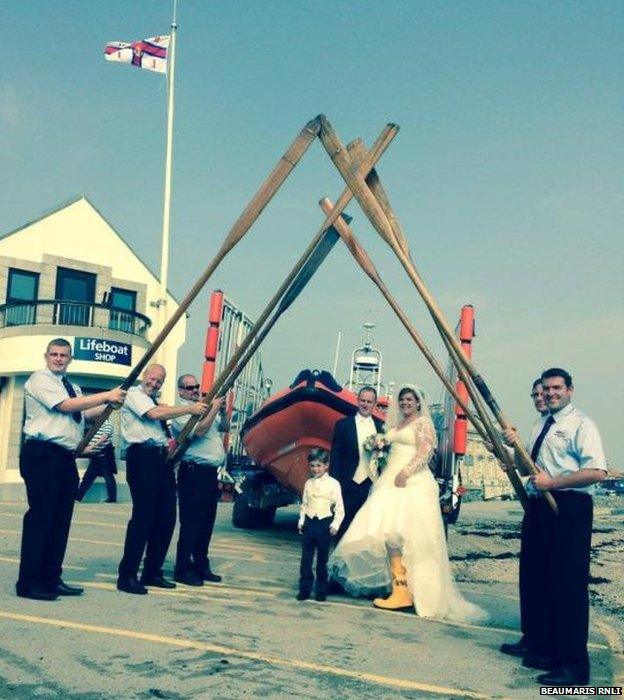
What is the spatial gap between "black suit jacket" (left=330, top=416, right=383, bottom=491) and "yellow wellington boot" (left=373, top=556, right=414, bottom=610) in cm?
95

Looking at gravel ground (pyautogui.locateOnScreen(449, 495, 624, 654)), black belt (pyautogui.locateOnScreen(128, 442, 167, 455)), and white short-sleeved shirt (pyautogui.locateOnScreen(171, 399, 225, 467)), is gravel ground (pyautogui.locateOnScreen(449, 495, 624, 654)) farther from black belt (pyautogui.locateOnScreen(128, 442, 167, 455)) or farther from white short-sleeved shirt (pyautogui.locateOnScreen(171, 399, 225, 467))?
black belt (pyautogui.locateOnScreen(128, 442, 167, 455))

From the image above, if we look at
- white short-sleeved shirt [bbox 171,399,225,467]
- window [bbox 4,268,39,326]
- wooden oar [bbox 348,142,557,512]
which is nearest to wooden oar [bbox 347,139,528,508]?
wooden oar [bbox 348,142,557,512]

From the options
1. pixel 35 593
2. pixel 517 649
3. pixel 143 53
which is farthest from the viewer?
pixel 143 53

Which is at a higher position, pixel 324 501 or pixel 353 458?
pixel 353 458

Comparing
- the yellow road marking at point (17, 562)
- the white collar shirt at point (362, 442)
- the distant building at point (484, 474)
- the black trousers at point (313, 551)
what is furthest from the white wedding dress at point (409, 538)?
the distant building at point (484, 474)

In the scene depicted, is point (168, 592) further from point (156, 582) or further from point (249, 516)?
point (249, 516)

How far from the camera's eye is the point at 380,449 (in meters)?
6.47

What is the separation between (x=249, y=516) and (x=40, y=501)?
240 inches

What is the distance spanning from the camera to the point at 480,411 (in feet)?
17.1

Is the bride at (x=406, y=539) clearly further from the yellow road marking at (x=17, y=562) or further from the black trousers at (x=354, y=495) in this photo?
the yellow road marking at (x=17, y=562)

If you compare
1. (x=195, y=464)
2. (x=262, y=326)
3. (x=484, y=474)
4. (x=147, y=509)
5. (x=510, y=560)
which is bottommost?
(x=484, y=474)

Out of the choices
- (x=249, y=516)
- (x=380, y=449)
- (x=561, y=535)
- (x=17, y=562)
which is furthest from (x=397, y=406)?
(x=249, y=516)

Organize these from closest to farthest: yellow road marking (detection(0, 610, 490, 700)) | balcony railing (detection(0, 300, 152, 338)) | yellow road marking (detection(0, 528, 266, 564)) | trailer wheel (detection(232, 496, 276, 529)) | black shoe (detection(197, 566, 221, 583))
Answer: yellow road marking (detection(0, 610, 490, 700)), black shoe (detection(197, 566, 221, 583)), yellow road marking (detection(0, 528, 266, 564)), trailer wheel (detection(232, 496, 276, 529)), balcony railing (detection(0, 300, 152, 338))

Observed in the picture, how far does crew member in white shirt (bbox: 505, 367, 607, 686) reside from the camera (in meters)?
4.19
